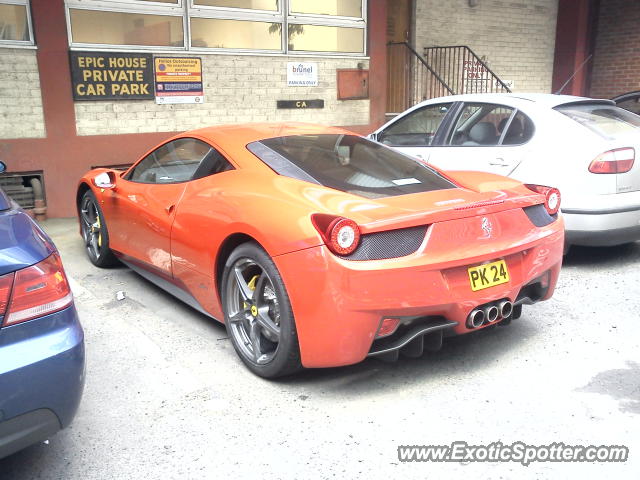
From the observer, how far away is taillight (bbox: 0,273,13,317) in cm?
218

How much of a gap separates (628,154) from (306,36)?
5916 millimetres

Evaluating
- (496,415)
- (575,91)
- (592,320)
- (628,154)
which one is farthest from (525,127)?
(575,91)

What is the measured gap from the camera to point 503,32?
44.0 feet

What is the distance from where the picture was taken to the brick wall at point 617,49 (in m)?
14.0

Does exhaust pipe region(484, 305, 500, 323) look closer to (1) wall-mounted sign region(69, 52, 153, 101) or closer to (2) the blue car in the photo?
(2) the blue car

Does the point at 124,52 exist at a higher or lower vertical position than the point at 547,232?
higher

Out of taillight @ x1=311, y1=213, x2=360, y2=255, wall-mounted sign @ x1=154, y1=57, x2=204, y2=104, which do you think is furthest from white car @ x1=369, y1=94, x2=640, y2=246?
wall-mounted sign @ x1=154, y1=57, x2=204, y2=104

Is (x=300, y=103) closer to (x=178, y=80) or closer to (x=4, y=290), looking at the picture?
(x=178, y=80)

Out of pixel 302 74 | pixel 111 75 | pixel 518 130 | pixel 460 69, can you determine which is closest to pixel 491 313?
pixel 518 130

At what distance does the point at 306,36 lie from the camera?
9656 mm

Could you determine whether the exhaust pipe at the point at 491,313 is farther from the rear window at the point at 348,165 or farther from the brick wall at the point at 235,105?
the brick wall at the point at 235,105

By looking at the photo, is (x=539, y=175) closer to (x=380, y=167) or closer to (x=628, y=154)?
(x=628, y=154)

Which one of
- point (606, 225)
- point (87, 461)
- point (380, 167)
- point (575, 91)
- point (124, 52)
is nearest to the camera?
point (87, 461)

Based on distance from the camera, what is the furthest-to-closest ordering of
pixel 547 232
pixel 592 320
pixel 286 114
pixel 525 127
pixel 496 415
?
pixel 286 114
pixel 525 127
pixel 592 320
pixel 547 232
pixel 496 415
